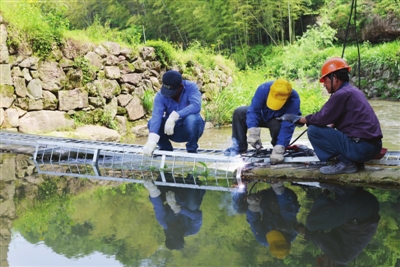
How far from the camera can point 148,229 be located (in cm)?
244

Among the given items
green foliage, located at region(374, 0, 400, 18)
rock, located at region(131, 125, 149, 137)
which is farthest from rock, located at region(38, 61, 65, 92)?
green foliage, located at region(374, 0, 400, 18)

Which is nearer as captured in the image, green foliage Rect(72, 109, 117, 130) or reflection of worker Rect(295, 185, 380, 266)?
reflection of worker Rect(295, 185, 380, 266)

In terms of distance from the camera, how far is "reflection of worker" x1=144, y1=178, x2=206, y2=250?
237cm

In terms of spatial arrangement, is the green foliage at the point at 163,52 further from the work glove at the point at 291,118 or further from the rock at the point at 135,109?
the work glove at the point at 291,118

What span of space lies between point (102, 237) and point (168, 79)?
1.94 meters

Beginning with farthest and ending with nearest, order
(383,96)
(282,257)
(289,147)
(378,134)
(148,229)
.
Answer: (383,96) < (289,147) < (378,134) < (148,229) < (282,257)

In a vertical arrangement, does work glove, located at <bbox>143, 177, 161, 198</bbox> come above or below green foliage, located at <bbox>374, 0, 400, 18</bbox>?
above

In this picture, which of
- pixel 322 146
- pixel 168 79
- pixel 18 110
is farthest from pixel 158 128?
pixel 18 110

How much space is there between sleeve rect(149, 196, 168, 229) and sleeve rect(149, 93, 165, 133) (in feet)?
3.31

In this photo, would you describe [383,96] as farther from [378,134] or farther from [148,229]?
[148,229]

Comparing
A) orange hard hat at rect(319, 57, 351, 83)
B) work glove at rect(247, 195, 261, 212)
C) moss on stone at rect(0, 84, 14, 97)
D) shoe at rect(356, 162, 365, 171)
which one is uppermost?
orange hard hat at rect(319, 57, 351, 83)

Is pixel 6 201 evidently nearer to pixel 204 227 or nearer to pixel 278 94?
pixel 204 227

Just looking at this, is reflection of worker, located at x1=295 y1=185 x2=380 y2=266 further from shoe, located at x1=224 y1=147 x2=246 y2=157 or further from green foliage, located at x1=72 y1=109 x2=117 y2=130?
green foliage, located at x1=72 y1=109 x2=117 y2=130

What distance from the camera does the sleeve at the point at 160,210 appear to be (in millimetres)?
2568
